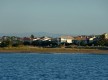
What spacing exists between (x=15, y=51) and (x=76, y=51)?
1545 centimetres

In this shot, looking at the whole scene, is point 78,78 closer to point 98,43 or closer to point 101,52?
point 101,52

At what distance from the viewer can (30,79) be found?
3706 cm

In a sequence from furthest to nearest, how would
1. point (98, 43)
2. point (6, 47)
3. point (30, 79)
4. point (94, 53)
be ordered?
point (98, 43), point (6, 47), point (94, 53), point (30, 79)

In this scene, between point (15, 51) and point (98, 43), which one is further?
point (98, 43)

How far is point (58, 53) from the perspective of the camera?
4678 inches

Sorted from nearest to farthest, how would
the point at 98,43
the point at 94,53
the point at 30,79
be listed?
the point at 30,79, the point at 94,53, the point at 98,43

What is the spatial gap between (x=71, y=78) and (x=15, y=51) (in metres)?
82.0

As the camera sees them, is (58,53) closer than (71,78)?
No

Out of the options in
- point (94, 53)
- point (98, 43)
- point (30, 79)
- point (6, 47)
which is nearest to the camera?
point (30, 79)

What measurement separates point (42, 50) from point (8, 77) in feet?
267

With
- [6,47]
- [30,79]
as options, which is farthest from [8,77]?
[6,47]

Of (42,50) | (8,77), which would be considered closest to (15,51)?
(42,50)

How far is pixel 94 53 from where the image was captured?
113812 millimetres

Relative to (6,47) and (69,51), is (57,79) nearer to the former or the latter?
(69,51)
